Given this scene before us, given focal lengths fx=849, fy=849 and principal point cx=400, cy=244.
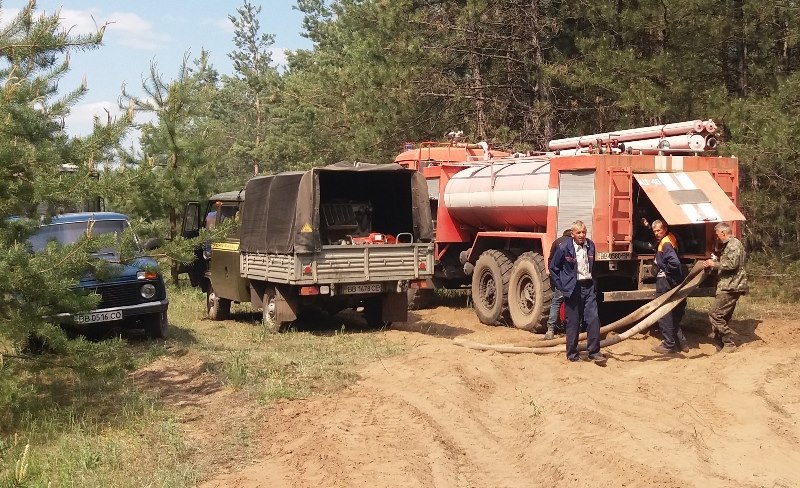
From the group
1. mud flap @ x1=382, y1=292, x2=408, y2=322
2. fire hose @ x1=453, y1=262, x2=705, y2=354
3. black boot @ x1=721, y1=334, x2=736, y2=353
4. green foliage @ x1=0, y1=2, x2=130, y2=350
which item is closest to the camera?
green foliage @ x1=0, y1=2, x2=130, y2=350

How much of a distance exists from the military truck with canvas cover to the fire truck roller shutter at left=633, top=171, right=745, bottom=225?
3545 millimetres

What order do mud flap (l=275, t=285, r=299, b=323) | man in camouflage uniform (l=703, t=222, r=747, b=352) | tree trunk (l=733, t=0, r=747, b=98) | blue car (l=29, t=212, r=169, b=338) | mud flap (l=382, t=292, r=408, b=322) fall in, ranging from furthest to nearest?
tree trunk (l=733, t=0, r=747, b=98) → mud flap (l=382, t=292, r=408, b=322) → mud flap (l=275, t=285, r=299, b=323) → blue car (l=29, t=212, r=169, b=338) → man in camouflage uniform (l=703, t=222, r=747, b=352)

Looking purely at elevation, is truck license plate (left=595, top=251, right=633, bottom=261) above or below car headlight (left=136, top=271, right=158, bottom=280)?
above

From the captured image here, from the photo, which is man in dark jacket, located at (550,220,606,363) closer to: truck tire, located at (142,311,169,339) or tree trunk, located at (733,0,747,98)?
truck tire, located at (142,311,169,339)

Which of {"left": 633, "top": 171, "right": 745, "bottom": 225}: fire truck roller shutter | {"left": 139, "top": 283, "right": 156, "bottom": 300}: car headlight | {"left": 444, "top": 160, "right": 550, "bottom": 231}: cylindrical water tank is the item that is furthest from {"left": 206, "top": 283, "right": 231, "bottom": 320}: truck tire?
{"left": 633, "top": 171, "right": 745, "bottom": 225}: fire truck roller shutter

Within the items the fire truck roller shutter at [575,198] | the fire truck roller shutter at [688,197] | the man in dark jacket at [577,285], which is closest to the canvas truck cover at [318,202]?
the fire truck roller shutter at [575,198]

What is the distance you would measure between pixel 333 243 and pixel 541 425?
6936 mm

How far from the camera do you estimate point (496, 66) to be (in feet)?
81.7

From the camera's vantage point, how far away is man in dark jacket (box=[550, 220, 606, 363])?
33.7 ft

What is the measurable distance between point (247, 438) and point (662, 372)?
5.02m

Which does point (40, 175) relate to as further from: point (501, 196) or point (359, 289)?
point (501, 196)

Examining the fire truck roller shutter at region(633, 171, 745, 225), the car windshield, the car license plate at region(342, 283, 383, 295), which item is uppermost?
the fire truck roller shutter at region(633, 171, 745, 225)

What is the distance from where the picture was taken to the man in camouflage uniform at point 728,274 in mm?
10852

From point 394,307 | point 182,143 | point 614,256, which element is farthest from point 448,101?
point 614,256
